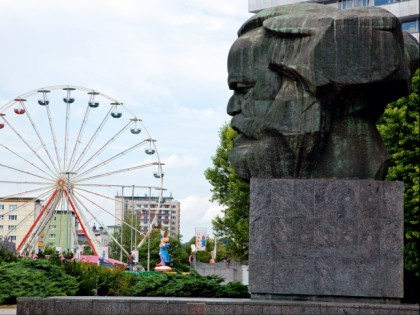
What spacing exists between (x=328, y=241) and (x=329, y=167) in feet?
4.92

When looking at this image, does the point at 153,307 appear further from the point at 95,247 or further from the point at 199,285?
the point at 95,247

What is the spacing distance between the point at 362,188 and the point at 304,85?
2.28m

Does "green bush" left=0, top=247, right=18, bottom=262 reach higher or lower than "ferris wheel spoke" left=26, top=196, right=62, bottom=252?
lower

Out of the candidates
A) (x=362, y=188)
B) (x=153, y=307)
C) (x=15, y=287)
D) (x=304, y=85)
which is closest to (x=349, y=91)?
(x=304, y=85)

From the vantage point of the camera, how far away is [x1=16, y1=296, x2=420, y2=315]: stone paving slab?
1468 centimetres

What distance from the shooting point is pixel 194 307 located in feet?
51.0

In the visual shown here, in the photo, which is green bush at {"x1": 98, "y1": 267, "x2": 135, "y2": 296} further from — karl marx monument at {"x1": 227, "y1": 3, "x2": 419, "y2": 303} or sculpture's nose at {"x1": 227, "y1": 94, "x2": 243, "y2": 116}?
karl marx monument at {"x1": 227, "y1": 3, "x2": 419, "y2": 303}

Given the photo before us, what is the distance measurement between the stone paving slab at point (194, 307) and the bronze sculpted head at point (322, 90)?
9.35 feet

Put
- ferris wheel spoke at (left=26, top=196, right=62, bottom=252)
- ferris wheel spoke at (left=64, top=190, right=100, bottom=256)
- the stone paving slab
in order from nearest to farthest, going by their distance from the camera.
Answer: the stone paving slab < ferris wheel spoke at (left=26, top=196, right=62, bottom=252) < ferris wheel spoke at (left=64, top=190, right=100, bottom=256)

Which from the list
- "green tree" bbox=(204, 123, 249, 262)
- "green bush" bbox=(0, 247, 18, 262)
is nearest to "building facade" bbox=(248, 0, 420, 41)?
"green tree" bbox=(204, 123, 249, 262)

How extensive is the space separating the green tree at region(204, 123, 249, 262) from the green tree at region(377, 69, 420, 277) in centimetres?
1093

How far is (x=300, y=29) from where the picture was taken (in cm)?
1661

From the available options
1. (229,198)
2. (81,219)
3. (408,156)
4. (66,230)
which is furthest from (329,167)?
(66,230)

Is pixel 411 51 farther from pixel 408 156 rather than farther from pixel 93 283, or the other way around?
pixel 408 156
